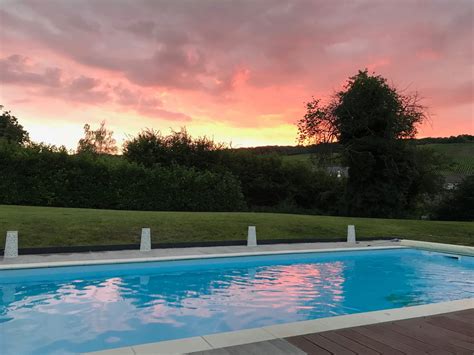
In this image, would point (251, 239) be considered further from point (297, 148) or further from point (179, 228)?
point (297, 148)

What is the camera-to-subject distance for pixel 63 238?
35.3ft

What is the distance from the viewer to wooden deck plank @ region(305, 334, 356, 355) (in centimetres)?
336

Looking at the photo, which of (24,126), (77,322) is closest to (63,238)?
(77,322)

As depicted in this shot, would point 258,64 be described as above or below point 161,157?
above

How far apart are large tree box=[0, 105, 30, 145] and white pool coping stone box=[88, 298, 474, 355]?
42201 mm

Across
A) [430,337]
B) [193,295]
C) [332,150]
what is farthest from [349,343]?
[332,150]

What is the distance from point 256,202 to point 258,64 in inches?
490

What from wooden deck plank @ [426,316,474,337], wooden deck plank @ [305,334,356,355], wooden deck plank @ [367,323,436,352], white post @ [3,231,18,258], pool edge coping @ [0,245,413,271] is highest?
white post @ [3,231,18,258]

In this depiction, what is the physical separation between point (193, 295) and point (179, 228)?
560 centimetres

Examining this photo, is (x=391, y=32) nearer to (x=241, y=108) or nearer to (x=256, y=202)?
(x=241, y=108)

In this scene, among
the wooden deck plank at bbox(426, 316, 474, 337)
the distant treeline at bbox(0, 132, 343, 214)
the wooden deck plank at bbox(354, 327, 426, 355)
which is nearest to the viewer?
the wooden deck plank at bbox(354, 327, 426, 355)

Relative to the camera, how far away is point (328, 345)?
11.5ft

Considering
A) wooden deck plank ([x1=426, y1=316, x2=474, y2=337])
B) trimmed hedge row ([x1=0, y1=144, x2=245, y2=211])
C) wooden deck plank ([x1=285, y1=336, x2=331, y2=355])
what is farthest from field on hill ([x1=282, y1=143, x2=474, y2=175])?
wooden deck plank ([x1=285, y1=336, x2=331, y2=355])

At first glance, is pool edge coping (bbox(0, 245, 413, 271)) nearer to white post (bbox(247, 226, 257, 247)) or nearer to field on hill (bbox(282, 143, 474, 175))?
→ white post (bbox(247, 226, 257, 247))
